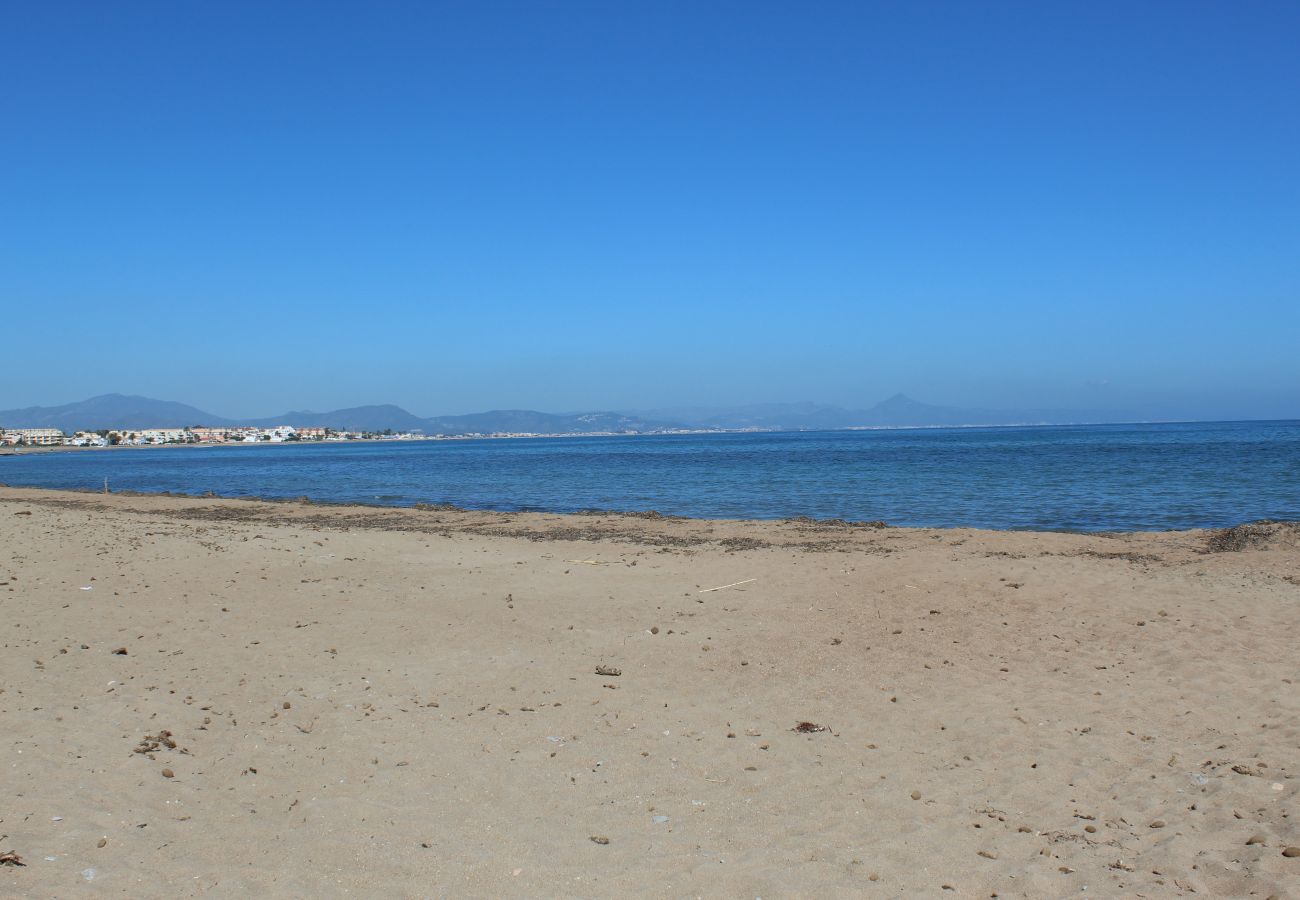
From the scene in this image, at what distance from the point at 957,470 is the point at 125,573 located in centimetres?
4215

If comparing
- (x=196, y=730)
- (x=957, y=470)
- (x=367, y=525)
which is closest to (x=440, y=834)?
(x=196, y=730)

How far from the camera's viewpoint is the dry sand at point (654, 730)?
16.7 ft

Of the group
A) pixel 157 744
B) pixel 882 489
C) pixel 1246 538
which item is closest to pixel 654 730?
pixel 157 744

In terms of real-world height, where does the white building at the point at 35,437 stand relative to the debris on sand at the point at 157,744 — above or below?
above

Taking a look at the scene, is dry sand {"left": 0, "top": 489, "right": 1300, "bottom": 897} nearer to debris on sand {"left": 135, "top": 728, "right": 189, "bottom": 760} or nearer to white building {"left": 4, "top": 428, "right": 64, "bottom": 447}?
debris on sand {"left": 135, "top": 728, "right": 189, "bottom": 760}

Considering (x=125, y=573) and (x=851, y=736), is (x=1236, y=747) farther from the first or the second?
(x=125, y=573)

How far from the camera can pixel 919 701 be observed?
8.22 meters

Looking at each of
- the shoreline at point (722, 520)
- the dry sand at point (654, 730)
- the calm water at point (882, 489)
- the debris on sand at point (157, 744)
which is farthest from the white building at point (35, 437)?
the debris on sand at point (157, 744)

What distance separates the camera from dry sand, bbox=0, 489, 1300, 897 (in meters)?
5.10

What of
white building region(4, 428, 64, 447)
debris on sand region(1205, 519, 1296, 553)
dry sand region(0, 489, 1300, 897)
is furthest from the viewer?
white building region(4, 428, 64, 447)

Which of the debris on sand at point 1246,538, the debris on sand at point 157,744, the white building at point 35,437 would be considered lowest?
the debris on sand at point 157,744

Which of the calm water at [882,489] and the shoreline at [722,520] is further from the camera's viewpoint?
the calm water at [882,489]

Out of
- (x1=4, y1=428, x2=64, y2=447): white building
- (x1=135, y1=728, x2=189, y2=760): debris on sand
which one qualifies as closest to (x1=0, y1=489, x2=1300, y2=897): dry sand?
(x1=135, y1=728, x2=189, y2=760): debris on sand

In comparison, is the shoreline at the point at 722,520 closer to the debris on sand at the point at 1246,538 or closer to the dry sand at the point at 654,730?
the debris on sand at the point at 1246,538
